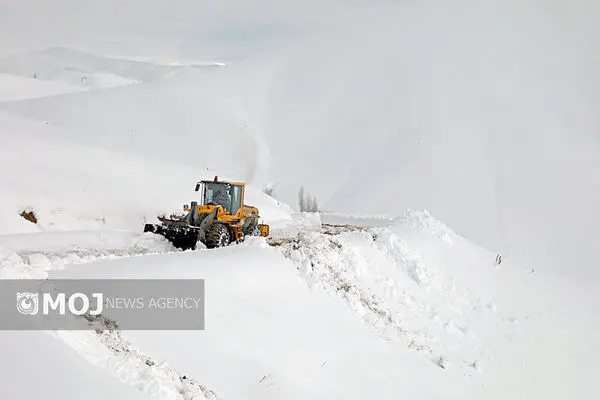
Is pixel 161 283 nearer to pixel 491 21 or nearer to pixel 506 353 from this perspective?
pixel 506 353

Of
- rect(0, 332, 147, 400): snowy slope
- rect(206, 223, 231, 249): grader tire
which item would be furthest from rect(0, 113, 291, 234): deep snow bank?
rect(0, 332, 147, 400): snowy slope

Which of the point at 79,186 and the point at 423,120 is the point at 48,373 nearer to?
the point at 79,186

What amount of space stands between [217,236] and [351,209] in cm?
3163

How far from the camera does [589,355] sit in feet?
50.7

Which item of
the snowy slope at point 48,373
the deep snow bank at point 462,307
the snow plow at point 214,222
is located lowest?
the deep snow bank at point 462,307

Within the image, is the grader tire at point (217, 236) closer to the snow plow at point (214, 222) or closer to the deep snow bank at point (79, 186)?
the snow plow at point (214, 222)

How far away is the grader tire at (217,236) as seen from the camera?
49.5ft

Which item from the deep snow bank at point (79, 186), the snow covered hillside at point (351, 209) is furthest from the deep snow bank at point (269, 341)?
the deep snow bank at point (79, 186)

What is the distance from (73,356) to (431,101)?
60.6 meters

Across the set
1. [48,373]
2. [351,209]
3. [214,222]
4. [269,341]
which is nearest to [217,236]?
[214,222]

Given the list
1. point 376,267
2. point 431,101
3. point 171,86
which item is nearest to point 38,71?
point 171,86

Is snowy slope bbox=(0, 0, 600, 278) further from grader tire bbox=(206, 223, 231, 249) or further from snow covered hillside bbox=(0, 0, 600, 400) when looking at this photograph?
grader tire bbox=(206, 223, 231, 249)

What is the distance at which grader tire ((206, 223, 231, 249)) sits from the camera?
15.1 m

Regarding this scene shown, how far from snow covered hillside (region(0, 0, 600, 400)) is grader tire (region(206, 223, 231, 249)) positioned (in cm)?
157
